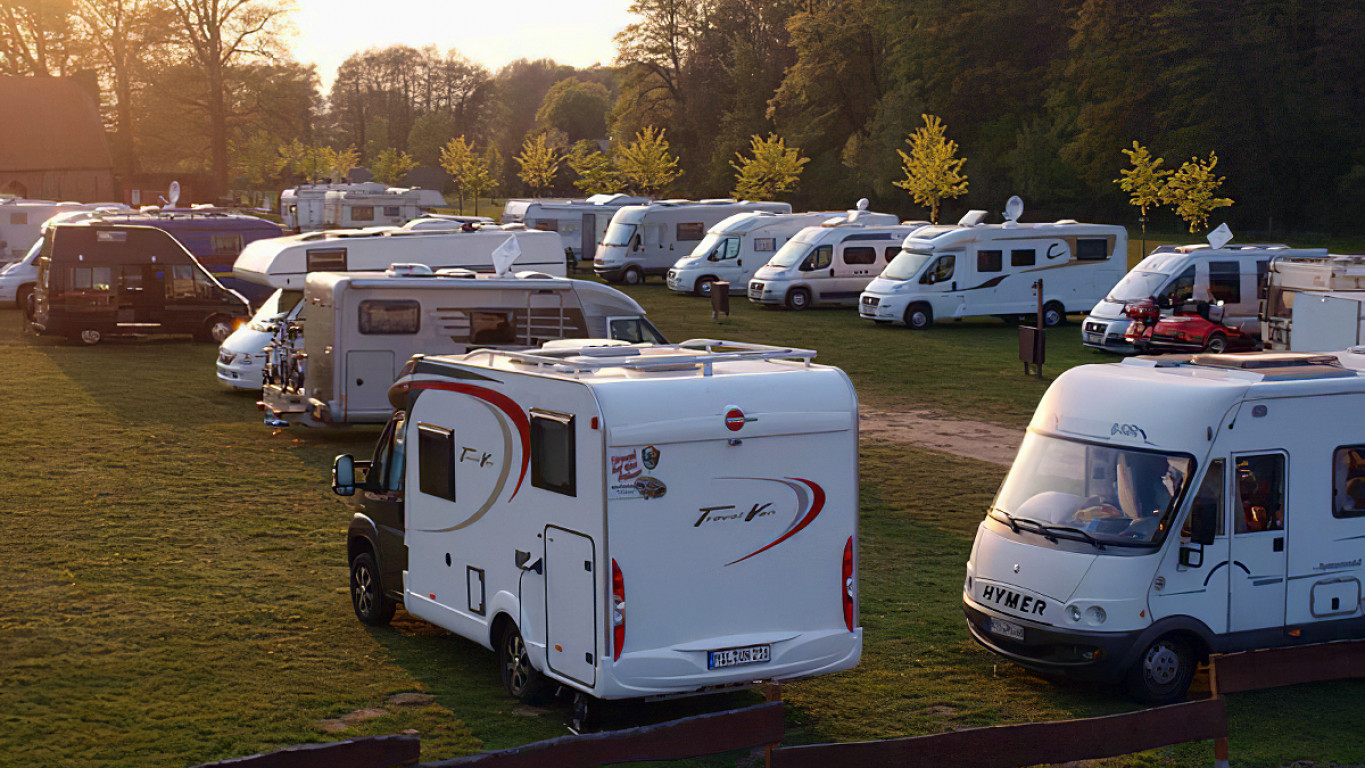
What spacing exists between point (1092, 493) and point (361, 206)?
53757mm

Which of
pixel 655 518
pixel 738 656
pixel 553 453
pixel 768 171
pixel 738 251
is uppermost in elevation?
pixel 768 171

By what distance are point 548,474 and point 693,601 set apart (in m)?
1.20

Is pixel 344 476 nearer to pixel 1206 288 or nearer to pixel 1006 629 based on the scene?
pixel 1006 629

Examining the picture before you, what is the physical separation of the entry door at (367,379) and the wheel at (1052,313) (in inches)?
837

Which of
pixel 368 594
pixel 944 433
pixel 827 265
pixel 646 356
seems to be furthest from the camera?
pixel 827 265

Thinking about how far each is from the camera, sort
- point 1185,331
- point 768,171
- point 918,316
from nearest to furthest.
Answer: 1. point 1185,331
2. point 918,316
3. point 768,171

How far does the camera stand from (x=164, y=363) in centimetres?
2848

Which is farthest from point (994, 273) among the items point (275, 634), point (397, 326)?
point (275, 634)

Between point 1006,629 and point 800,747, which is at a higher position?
point 800,747

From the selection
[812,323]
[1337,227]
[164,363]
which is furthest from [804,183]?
[164,363]

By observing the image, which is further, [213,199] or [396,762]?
[213,199]

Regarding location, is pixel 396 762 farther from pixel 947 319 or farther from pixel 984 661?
pixel 947 319

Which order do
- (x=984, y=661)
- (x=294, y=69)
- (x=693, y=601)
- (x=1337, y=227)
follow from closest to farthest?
1. (x=693, y=601)
2. (x=984, y=661)
3. (x=1337, y=227)
4. (x=294, y=69)

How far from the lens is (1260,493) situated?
9.88m
